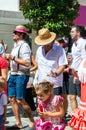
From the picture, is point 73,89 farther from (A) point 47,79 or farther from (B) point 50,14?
(B) point 50,14

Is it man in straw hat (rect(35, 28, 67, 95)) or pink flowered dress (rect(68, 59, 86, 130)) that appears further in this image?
man in straw hat (rect(35, 28, 67, 95))

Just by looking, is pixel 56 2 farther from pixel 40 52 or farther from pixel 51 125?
pixel 51 125

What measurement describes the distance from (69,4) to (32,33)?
3945 mm

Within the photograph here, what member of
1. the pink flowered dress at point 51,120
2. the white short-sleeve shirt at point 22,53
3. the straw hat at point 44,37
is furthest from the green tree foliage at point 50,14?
the pink flowered dress at point 51,120

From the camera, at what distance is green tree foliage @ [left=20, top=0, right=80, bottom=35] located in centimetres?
1734

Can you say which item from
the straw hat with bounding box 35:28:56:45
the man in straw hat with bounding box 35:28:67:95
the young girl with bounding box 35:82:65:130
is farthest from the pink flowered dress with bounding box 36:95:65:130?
the straw hat with bounding box 35:28:56:45

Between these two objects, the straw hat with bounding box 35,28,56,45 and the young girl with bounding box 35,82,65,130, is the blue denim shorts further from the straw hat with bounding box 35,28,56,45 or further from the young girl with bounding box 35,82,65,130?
the young girl with bounding box 35,82,65,130

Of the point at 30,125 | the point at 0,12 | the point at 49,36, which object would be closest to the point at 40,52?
the point at 49,36

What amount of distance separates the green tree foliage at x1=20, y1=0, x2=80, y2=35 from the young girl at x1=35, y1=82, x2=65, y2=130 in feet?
41.6

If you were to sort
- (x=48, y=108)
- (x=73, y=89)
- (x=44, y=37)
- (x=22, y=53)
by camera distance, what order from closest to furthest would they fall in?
(x=48, y=108)
(x=44, y=37)
(x=22, y=53)
(x=73, y=89)

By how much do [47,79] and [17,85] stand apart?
0.87 meters

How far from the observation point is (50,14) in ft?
57.6

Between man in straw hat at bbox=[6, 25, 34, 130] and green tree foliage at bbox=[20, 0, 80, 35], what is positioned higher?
man in straw hat at bbox=[6, 25, 34, 130]

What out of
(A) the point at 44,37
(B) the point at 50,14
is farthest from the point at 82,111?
(B) the point at 50,14
